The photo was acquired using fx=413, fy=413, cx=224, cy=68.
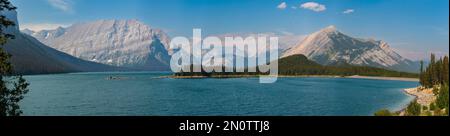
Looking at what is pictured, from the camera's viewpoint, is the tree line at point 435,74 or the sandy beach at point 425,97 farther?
the tree line at point 435,74

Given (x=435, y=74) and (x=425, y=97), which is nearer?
(x=425, y=97)

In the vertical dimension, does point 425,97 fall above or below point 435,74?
below

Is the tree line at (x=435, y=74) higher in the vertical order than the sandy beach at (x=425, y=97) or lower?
higher

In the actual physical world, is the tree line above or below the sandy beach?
above

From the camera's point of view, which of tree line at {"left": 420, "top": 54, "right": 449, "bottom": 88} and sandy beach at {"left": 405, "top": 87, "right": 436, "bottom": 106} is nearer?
sandy beach at {"left": 405, "top": 87, "right": 436, "bottom": 106}
